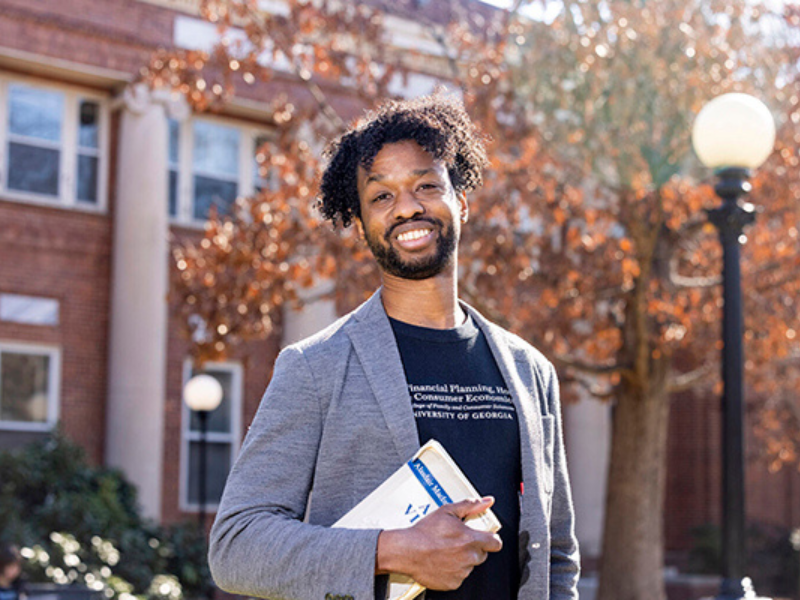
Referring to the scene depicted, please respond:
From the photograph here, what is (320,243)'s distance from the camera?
408 inches

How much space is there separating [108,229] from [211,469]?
3.68 m

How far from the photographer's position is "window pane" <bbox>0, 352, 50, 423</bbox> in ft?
50.9

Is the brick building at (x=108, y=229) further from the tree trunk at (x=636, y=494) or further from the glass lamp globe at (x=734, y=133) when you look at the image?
the glass lamp globe at (x=734, y=133)

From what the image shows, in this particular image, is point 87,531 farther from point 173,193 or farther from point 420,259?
point 420,259

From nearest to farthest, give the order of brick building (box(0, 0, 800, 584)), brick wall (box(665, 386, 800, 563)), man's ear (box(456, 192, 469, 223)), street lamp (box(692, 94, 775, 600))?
man's ear (box(456, 192, 469, 223)), street lamp (box(692, 94, 775, 600)), brick building (box(0, 0, 800, 584)), brick wall (box(665, 386, 800, 563))

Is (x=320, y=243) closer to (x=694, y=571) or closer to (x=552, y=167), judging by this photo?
(x=552, y=167)

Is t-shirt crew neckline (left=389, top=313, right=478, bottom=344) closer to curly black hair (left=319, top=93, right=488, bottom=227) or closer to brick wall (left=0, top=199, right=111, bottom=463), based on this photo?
curly black hair (left=319, top=93, right=488, bottom=227)

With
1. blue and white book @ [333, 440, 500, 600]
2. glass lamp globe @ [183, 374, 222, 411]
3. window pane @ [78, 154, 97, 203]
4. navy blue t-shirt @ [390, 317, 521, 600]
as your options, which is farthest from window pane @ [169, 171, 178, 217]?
blue and white book @ [333, 440, 500, 600]

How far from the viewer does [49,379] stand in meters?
15.8

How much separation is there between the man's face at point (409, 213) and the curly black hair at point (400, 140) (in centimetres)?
3

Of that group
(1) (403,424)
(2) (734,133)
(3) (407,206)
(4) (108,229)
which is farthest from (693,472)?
(1) (403,424)

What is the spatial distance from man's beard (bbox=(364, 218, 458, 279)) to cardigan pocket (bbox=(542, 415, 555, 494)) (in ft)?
1.39

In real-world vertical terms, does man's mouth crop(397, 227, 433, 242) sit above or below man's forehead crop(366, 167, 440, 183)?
below

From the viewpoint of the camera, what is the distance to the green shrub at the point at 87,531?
12.5 meters
